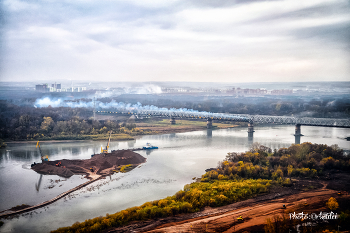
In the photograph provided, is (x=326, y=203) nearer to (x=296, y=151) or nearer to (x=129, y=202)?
(x=296, y=151)

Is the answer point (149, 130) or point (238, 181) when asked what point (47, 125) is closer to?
point (149, 130)

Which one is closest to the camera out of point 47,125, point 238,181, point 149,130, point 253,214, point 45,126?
point 253,214

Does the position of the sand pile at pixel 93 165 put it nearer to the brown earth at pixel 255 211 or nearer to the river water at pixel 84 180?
the river water at pixel 84 180

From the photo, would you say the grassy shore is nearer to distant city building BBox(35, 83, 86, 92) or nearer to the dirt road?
the dirt road

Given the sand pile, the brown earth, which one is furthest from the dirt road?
the sand pile

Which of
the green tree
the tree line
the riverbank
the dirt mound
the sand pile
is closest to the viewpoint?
the dirt mound

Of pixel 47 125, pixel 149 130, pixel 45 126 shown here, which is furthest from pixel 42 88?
pixel 149 130
